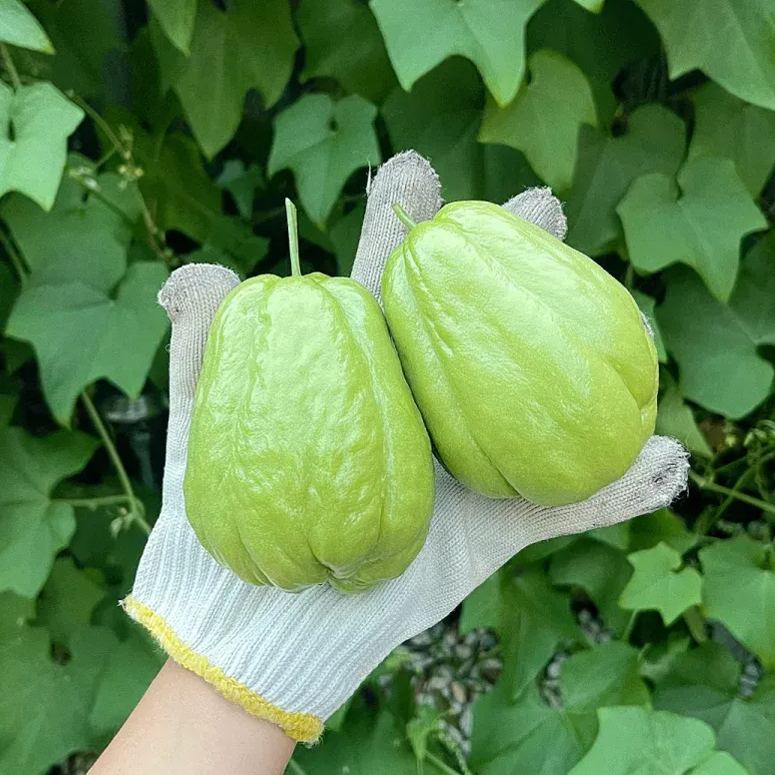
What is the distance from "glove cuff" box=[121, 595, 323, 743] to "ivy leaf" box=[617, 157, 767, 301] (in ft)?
2.52

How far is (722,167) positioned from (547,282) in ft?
1.88

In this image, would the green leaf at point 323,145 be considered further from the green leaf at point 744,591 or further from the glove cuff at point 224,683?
the green leaf at point 744,591

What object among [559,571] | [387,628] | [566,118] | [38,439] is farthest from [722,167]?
[38,439]

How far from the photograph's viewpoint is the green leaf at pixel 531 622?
138 centimetres

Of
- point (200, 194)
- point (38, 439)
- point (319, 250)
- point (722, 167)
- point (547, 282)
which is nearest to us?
point (547, 282)

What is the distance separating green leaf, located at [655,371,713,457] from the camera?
1.28m

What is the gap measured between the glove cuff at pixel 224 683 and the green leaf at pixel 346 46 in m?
0.78

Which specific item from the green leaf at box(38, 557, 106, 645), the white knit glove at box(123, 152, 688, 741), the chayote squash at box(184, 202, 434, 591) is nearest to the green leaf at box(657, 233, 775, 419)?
the white knit glove at box(123, 152, 688, 741)

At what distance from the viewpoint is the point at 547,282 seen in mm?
764

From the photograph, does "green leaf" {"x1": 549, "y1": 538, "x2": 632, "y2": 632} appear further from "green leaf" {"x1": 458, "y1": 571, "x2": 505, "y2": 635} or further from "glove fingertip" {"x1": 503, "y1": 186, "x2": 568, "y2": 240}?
"glove fingertip" {"x1": 503, "y1": 186, "x2": 568, "y2": 240}

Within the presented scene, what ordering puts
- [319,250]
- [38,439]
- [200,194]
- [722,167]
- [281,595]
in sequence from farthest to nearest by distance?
[319,250]
[200,194]
[38,439]
[722,167]
[281,595]

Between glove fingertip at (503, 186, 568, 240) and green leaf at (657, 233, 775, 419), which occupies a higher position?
glove fingertip at (503, 186, 568, 240)

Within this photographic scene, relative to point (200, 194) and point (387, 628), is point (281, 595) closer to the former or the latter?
point (387, 628)

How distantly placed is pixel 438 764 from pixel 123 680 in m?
Result: 0.53
